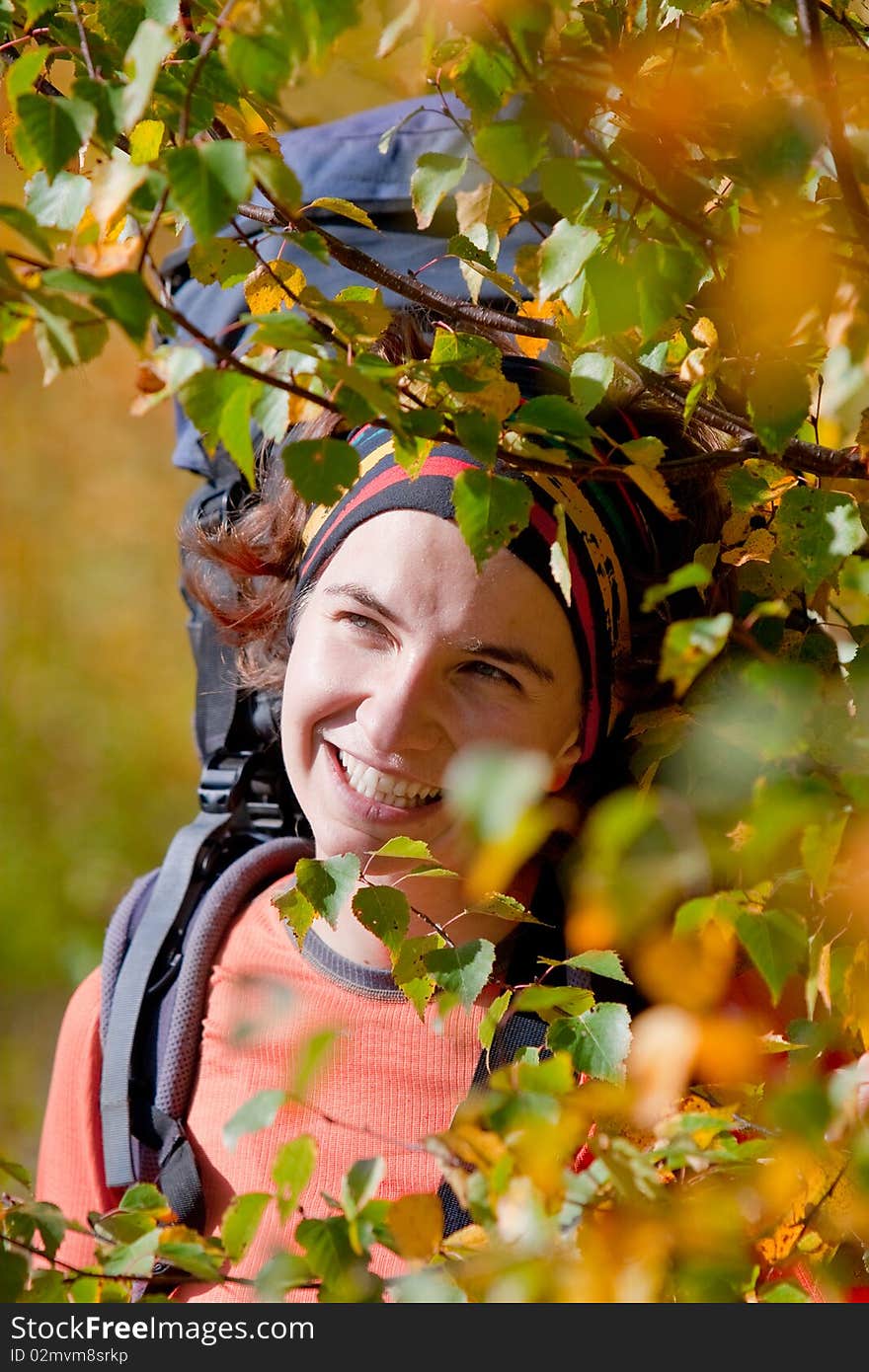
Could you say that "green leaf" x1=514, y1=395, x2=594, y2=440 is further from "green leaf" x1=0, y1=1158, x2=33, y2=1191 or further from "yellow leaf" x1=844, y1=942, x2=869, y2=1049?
"green leaf" x1=0, y1=1158, x2=33, y2=1191

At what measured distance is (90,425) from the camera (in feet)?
19.3

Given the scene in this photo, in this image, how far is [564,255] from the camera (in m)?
1.00

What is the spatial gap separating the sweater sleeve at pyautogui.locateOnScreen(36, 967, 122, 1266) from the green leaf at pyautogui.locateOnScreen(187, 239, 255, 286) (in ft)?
4.06

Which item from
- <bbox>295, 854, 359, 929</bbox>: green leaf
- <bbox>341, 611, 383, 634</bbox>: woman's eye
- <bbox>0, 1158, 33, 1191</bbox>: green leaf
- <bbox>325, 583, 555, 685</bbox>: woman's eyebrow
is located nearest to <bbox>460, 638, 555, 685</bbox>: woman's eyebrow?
<bbox>325, 583, 555, 685</bbox>: woman's eyebrow

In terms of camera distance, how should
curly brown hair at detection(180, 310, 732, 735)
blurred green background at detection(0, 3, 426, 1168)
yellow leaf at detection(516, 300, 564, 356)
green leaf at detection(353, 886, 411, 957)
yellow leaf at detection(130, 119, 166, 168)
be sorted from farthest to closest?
blurred green background at detection(0, 3, 426, 1168), curly brown hair at detection(180, 310, 732, 735), yellow leaf at detection(516, 300, 564, 356), green leaf at detection(353, 886, 411, 957), yellow leaf at detection(130, 119, 166, 168)

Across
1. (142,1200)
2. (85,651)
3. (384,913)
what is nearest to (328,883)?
(384,913)

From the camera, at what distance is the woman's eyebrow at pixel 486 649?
1.51 metres

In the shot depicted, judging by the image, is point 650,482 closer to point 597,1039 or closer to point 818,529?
point 818,529

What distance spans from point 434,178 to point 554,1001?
2.25 ft

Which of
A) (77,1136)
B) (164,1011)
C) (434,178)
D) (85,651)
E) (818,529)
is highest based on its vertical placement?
(434,178)

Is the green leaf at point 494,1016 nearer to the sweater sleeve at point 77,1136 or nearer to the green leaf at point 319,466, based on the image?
the green leaf at point 319,466

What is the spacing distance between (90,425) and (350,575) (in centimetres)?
462

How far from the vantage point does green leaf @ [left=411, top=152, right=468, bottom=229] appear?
3.75 feet

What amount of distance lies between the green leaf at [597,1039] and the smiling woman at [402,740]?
0.31 m
